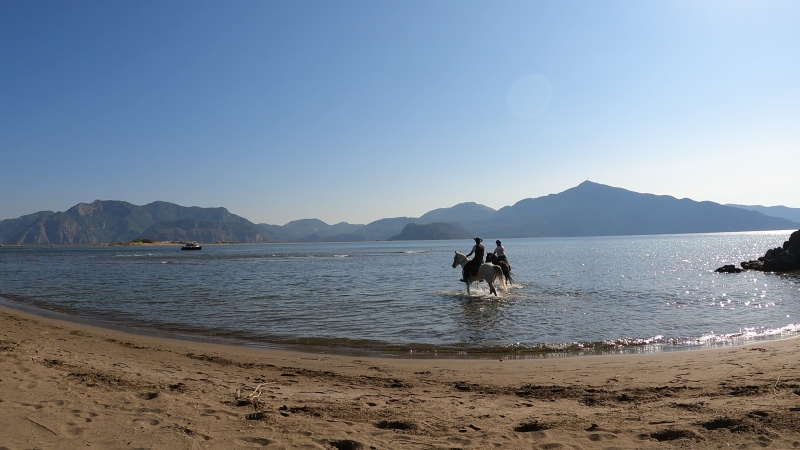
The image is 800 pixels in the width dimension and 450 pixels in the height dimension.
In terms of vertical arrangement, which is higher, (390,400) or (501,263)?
(501,263)

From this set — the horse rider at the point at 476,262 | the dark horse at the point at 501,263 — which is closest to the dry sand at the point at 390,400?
the horse rider at the point at 476,262

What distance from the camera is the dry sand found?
492 cm

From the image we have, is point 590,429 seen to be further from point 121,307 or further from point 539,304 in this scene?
point 121,307

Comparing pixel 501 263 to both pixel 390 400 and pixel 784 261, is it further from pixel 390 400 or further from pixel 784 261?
pixel 784 261

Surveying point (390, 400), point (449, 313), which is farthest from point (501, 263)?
point (390, 400)

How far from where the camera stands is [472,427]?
5441 mm

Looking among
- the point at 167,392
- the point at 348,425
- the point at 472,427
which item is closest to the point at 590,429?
the point at 472,427

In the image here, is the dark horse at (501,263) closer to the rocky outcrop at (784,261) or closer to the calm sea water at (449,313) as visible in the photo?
the calm sea water at (449,313)

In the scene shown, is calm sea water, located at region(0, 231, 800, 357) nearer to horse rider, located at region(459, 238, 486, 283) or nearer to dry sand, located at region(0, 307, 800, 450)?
horse rider, located at region(459, 238, 486, 283)

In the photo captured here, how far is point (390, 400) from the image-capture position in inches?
266

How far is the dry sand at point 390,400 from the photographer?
492cm

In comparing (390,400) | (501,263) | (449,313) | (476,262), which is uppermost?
(476,262)

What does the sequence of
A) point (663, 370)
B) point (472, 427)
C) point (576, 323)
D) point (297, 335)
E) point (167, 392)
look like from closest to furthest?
point (472, 427)
point (167, 392)
point (663, 370)
point (297, 335)
point (576, 323)

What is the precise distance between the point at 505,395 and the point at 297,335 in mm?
7570
